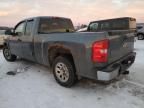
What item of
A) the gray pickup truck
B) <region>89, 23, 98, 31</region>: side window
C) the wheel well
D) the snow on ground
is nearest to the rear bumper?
the gray pickup truck


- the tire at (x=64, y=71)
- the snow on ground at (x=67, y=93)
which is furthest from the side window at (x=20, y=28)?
the tire at (x=64, y=71)

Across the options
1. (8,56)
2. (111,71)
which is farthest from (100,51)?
(8,56)

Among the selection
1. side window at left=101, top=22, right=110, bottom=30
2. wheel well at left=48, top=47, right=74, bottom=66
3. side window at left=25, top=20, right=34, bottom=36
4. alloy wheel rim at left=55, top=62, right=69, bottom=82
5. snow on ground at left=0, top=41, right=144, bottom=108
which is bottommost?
snow on ground at left=0, top=41, right=144, bottom=108

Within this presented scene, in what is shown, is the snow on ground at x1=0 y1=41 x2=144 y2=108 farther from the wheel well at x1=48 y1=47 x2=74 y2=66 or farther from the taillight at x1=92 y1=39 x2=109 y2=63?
the taillight at x1=92 y1=39 x2=109 y2=63

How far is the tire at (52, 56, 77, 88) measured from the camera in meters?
4.12

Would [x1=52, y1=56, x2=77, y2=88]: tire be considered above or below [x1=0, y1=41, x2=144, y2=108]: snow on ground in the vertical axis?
above

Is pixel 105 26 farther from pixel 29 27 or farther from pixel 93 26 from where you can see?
pixel 29 27

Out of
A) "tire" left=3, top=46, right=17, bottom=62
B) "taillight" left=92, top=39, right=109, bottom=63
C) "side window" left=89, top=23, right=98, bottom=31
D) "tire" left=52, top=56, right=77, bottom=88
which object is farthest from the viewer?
"side window" left=89, top=23, right=98, bottom=31

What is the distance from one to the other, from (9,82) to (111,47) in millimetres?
3120

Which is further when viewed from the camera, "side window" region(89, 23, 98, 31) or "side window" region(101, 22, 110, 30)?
"side window" region(89, 23, 98, 31)

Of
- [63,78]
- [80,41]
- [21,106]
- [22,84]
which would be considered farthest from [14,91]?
[80,41]

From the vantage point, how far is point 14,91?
430 cm

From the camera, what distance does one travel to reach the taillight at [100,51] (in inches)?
131

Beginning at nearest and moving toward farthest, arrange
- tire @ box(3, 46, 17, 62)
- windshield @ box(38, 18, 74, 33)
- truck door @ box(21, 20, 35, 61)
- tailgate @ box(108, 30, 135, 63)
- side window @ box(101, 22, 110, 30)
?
tailgate @ box(108, 30, 135, 63)
windshield @ box(38, 18, 74, 33)
truck door @ box(21, 20, 35, 61)
tire @ box(3, 46, 17, 62)
side window @ box(101, 22, 110, 30)
